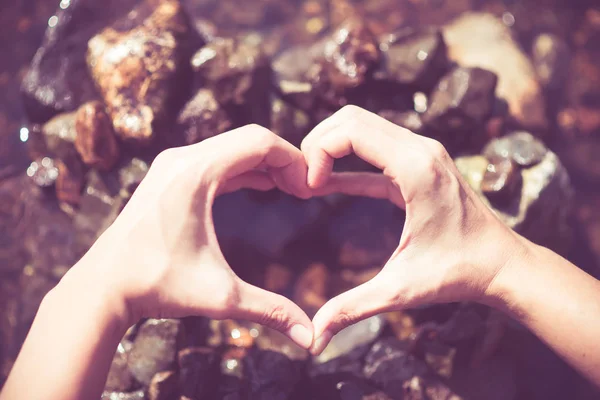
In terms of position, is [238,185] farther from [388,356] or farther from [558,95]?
[558,95]

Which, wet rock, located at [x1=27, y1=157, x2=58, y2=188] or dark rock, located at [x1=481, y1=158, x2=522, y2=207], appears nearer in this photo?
dark rock, located at [x1=481, y1=158, x2=522, y2=207]

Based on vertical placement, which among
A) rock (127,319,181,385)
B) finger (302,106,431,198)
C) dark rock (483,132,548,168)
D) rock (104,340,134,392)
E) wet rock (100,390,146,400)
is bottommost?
wet rock (100,390,146,400)

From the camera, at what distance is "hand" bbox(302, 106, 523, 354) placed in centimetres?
177

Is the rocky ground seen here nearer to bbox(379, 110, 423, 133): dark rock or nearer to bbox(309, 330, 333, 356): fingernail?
bbox(379, 110, 423, 133): dark rock

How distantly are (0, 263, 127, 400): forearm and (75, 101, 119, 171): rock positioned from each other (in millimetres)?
1266

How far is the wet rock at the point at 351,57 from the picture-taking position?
2.88 metres

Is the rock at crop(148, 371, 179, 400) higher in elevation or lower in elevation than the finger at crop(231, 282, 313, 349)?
lower

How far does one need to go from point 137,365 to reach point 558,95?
3.87 metres

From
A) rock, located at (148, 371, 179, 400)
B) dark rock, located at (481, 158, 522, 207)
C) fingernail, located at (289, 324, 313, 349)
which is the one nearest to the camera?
fingernail, located at (289, 324, 313, 349)

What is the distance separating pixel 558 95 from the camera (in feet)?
12.0

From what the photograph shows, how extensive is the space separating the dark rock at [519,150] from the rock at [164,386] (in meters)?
2.36

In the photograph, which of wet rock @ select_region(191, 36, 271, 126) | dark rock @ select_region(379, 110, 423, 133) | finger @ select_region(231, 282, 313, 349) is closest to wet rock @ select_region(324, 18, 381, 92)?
dark rock @ select_region(379, 110, 423, 133)

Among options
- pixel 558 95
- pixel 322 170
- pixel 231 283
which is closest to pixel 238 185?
pixel 322 170

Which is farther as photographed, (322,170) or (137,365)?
(137,365)
